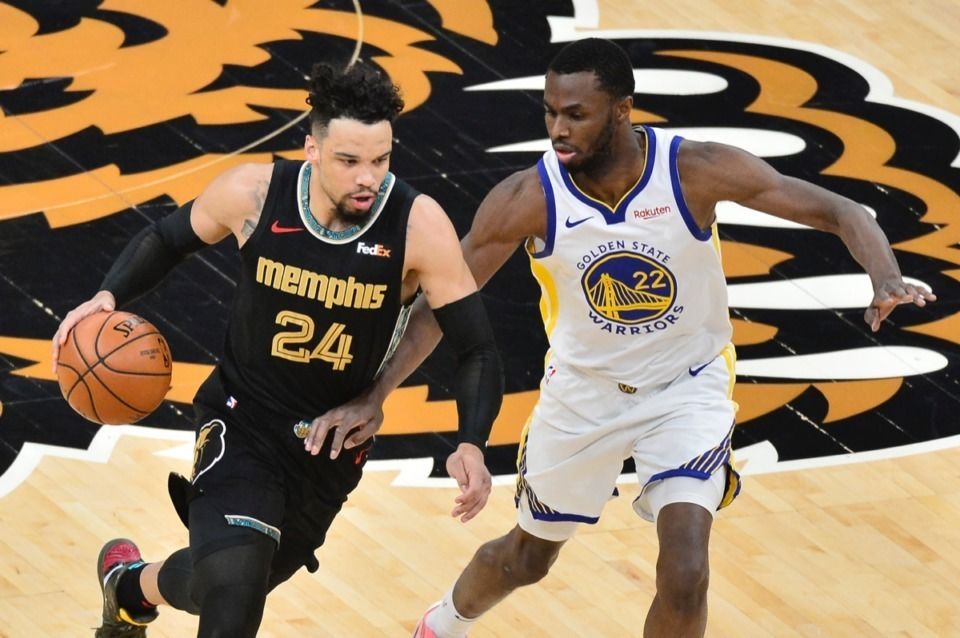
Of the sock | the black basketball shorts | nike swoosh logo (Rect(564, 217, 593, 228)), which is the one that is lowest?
the sock

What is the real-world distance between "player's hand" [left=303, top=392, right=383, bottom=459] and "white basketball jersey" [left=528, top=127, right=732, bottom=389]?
82cm

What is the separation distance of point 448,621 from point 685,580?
123cm

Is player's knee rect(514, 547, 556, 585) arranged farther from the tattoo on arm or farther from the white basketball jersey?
the tattoo on arm

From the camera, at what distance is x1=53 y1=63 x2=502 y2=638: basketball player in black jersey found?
5629 millimetres

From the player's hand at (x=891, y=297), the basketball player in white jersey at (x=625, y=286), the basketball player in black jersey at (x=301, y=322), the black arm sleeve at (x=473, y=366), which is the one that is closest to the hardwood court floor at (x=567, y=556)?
the basketball player in white jersey at (x=625, y=286)

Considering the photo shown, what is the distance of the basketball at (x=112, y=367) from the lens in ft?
19.3

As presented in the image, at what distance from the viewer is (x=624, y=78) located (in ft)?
20.2

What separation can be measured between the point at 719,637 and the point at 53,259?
13.0ft

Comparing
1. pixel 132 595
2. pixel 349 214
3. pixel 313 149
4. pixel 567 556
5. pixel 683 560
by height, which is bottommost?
pixel 567 556

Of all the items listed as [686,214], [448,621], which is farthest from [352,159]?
[448,621]

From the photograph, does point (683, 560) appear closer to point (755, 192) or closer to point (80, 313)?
point (755, 192)

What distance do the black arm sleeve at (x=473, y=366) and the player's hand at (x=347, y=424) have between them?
1.08ft

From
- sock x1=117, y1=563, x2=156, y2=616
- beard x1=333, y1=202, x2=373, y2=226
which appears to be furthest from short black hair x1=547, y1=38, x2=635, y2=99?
sock x1=117, y1=563, x2=156, y2=616

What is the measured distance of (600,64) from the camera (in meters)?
6.13
